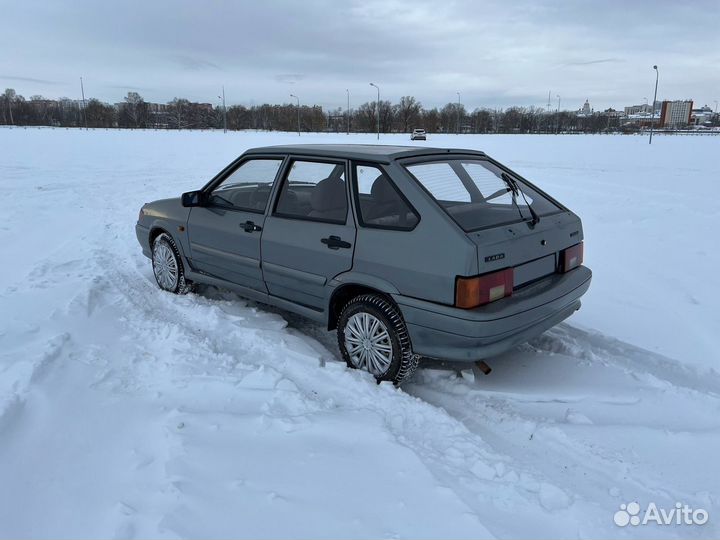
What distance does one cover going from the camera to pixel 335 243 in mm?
3693

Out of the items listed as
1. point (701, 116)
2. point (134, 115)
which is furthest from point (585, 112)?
point (134, 115)

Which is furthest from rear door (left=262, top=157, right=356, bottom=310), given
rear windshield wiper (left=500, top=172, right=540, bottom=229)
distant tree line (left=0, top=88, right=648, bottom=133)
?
distant tree line (left=0, top=88, right=648, bottom=133)

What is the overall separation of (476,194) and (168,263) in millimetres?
3263

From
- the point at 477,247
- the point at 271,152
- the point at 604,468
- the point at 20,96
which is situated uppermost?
the point at 20,96

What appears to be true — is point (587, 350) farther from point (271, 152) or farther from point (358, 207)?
point (271, 152)

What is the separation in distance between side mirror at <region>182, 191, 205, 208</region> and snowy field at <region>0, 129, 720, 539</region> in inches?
37.8

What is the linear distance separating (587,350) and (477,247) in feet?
5.35

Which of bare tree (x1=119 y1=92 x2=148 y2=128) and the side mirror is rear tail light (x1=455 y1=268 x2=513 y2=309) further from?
bare tree (x1=119 y1=92 x2=148 y2=128)

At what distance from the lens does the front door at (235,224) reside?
441cm

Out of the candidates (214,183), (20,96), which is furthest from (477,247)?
(20,96)

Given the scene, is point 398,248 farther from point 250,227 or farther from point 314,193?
point 250,227

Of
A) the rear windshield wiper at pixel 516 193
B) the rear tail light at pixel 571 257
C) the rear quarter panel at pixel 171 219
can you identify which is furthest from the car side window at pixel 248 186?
the rear tail light at pixel 571 257

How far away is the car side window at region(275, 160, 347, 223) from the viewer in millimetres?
3828

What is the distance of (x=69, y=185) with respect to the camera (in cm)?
1388
